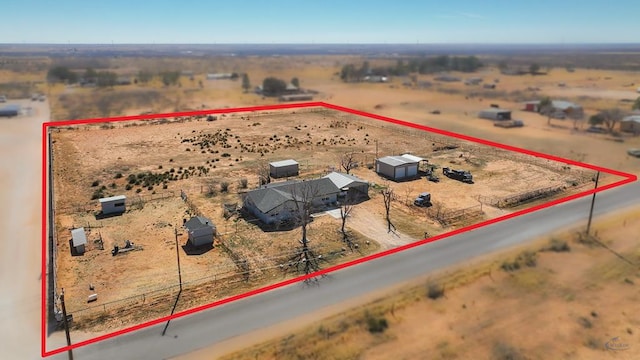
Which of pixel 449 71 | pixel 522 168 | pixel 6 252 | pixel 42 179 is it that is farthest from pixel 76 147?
pixel 449 71

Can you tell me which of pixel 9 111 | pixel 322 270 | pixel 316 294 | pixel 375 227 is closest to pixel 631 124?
pixel 375 227

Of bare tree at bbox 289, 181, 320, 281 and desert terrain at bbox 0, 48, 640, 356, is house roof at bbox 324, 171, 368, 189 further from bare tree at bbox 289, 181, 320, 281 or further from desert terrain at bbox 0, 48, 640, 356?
bare tree at bbox 289, 181, 320, 281

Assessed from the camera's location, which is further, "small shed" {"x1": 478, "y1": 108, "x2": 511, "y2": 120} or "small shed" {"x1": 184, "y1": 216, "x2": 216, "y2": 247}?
"small shed" {"x1": 478, "y1": 108, "x2": 511, "y2": 120}

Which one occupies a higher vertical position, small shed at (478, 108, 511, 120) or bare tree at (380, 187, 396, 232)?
small shed at (478, 108, 511, 120)

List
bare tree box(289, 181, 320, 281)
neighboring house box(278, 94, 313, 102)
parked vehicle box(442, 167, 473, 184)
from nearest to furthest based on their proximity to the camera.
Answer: bare tree box(289, 181, 320, 281)
parked vehicle box(442, 167, 473, 184)
neighboring house box(278, 94, 313, 102)

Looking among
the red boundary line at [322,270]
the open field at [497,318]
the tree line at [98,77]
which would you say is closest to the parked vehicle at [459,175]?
the red boundary line at [322,270]

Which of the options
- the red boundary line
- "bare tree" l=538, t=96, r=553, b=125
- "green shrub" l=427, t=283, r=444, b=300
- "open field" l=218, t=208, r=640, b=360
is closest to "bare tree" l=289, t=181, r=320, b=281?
the red boundary line
